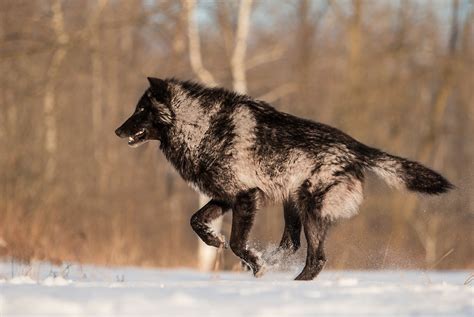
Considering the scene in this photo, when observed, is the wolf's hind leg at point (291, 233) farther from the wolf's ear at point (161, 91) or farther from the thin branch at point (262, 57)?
the thin branch at point (262, 57)

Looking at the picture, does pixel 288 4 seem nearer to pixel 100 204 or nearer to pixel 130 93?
pixel 100 204

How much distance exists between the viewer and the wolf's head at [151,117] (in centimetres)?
722

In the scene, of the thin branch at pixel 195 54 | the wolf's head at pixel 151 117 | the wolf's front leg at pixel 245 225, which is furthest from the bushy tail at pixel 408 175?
the thin branch at pixel 195 54

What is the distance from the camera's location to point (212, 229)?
22.2 feet

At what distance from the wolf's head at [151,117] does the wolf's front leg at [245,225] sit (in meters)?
1.23

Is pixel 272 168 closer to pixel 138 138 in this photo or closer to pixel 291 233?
pixel 291 233

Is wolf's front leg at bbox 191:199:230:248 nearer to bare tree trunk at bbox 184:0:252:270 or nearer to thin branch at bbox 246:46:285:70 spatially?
bare tree trunk at bbox 184:0:252:270

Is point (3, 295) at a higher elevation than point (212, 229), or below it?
higher

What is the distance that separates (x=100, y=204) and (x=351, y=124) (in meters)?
7.13

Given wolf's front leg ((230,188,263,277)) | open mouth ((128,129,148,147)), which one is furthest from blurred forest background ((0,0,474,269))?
wolf's front leg ((230,188,263,277))

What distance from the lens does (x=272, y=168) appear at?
6.40m

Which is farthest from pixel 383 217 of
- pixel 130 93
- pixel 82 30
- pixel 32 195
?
pixel 130 93

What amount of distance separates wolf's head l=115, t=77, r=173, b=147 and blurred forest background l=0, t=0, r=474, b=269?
9.86 ft

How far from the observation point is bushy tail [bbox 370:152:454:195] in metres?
6.27
